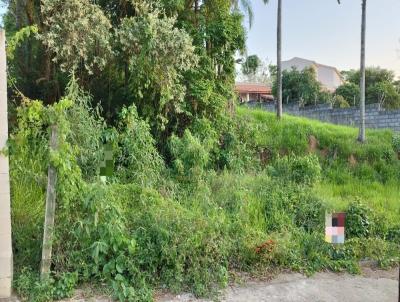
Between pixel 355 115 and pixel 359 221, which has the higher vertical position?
pixel 355 115

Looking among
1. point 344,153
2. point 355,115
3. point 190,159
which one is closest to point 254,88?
point 355,115

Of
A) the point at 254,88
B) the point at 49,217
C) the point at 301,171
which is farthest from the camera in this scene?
the point at 254,88

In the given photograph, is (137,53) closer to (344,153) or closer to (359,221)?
(359,221)

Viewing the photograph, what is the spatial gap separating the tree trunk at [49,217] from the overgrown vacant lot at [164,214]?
0.22ft

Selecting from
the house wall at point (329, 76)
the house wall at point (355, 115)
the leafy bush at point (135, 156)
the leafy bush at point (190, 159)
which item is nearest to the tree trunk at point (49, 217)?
the leafy bush at point (135, 156)

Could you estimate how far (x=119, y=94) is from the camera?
681 cm

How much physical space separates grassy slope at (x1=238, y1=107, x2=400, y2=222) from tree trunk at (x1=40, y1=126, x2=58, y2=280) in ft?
15.0

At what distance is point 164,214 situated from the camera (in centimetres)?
381

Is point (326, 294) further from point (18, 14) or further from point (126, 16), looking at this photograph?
point (18, 14)

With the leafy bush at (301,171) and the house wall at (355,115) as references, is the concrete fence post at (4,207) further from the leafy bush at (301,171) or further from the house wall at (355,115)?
the house wall at (355,115)

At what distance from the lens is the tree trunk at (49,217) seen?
315 cm

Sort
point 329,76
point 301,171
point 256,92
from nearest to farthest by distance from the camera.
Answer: point 301,171, point 256,92, point 329,76

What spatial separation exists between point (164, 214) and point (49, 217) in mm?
1098

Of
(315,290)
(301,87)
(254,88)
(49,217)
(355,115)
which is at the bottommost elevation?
(315,290)
